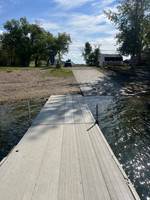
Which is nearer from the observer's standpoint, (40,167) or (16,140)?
(40,167)

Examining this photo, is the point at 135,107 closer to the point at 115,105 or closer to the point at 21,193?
the point at 115,105

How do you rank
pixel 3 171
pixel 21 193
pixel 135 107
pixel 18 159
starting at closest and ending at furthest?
pixel 21 193, pixel 3 171, pixel 18 159, pixel 135 107

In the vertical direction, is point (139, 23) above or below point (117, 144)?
above

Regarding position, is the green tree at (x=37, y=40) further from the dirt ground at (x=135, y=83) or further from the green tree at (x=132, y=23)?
the dirt ground at (x=135, y=83)

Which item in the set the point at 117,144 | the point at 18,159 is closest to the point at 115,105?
the point at 117,144

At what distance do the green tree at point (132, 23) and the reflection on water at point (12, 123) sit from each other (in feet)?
64.0

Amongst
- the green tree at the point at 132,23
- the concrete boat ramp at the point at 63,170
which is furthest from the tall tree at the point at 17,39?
the concrete boat ramp at the point at 63,170

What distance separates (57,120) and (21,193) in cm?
338

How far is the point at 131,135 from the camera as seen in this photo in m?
5.54

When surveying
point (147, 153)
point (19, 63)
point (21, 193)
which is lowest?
point (147, 153)

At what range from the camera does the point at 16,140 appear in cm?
533

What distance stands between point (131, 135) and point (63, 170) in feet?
11.4

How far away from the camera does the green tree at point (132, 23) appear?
73.7 ft

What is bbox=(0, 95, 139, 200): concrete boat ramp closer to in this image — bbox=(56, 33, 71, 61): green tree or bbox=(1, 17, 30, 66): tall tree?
bbox=(56, 33, 71, 61): green tree
